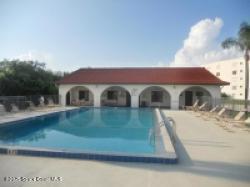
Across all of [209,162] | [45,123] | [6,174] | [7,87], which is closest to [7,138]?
[45,123]

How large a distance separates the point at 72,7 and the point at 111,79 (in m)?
15.2

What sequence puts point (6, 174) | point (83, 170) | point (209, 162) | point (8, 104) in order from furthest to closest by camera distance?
point (8, 104) → point (209, 162) → point (83, 170) → point (6, 174)

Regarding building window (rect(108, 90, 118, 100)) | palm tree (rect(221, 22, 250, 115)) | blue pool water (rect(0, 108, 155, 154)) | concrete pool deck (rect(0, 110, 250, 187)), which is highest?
palm tree (rect(221, 22, 250, 115))

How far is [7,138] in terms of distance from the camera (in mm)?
10703

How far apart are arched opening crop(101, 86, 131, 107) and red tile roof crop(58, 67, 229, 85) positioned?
1732 mm

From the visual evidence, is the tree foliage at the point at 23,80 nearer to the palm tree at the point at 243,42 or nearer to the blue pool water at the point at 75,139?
the blue pool water at the point at 75,139

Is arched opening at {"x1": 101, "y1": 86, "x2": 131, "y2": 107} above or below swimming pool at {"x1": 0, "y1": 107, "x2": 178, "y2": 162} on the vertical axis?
above

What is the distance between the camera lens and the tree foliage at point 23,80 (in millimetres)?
24906

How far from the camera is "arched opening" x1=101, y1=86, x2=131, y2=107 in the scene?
2844 centimetres

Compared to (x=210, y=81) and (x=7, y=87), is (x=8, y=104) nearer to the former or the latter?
(x=7, y=87)

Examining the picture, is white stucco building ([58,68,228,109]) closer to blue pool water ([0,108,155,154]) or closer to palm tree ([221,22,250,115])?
palm tree ([221,22,250,115])

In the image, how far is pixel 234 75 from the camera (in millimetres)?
60031

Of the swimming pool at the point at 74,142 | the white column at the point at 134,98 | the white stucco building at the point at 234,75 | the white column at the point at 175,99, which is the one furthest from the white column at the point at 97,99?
the white stucco building at the point at 234,75

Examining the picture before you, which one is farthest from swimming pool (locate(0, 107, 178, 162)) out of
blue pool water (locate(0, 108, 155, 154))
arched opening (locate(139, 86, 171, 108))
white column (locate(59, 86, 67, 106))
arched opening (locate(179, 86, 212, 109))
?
arched opening (locate(179, 86, 212, 109))
